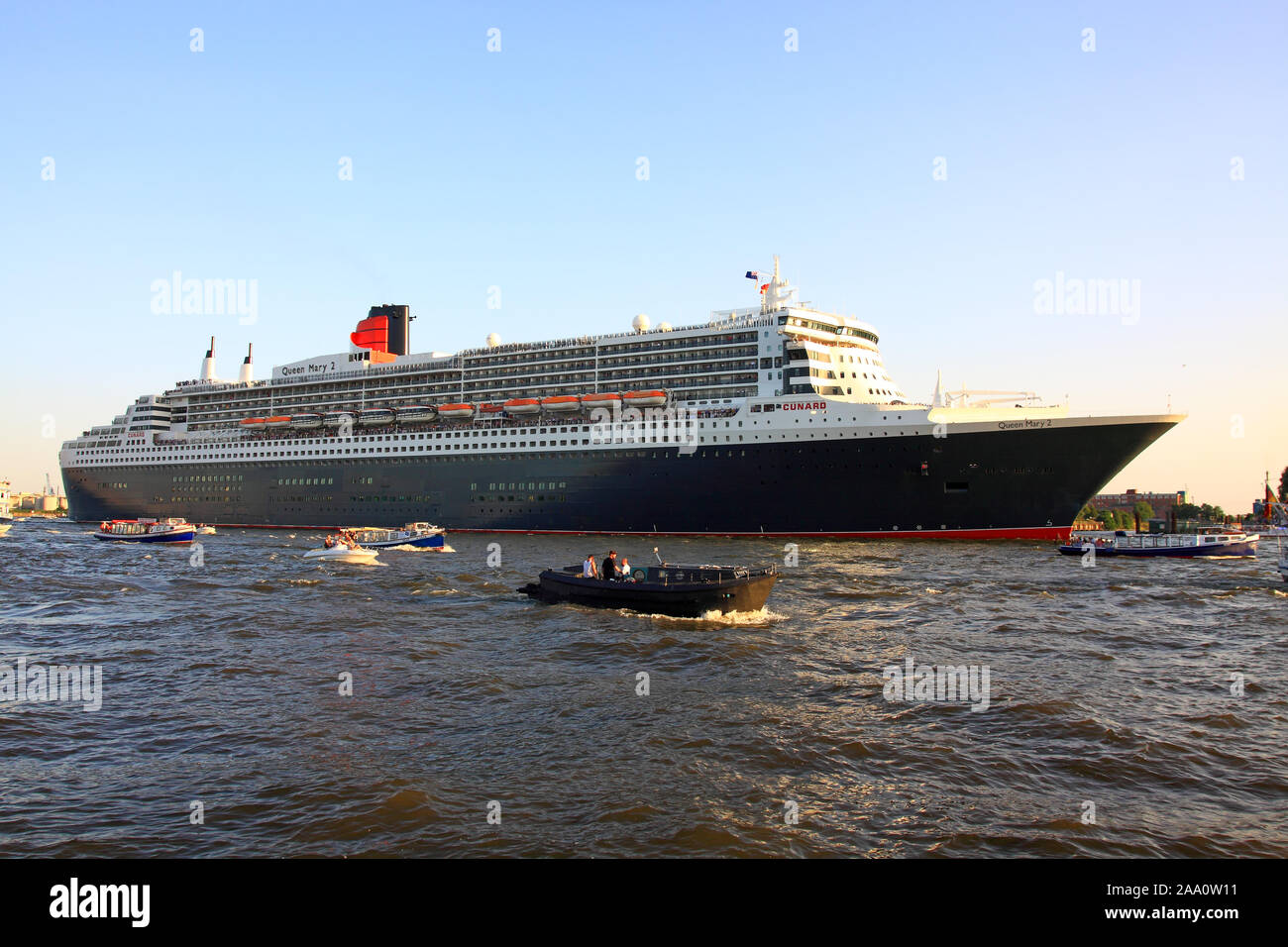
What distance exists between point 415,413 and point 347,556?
25.6 m

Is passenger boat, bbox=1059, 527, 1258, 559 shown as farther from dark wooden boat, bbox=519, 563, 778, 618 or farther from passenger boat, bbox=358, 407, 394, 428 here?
passenger boat, bbox=358, 407, 394, 428

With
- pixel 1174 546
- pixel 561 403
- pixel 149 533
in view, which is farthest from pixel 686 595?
pixel 149 533

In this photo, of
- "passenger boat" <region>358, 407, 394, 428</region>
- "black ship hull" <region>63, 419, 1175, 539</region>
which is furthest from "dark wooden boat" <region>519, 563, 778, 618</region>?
"passenger boat" <region>358, 407, 394, 428</region>

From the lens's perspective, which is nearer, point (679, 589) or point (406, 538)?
point (679, 589)

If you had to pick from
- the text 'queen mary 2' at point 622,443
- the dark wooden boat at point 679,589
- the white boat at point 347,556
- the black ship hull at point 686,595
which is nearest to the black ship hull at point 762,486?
the text 'queen mary 2' at point 622,443

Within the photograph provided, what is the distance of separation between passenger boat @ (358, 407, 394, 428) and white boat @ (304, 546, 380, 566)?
83.4ft

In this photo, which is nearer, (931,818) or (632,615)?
(931,818)

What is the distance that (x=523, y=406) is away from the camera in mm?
56938

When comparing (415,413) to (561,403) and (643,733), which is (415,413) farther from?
(643,733)
